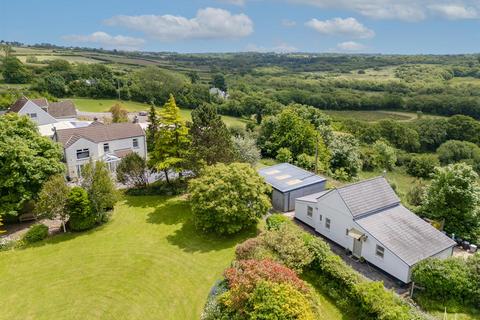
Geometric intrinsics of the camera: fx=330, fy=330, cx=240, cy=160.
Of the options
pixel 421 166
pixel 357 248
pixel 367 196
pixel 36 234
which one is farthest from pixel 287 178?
pixel 421 166

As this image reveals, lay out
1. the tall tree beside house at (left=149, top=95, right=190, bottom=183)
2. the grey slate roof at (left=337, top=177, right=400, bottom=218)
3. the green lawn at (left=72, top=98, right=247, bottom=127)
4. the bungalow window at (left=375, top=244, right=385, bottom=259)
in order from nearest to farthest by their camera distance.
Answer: the bungalow window at (left=375, top=244, right=385, bottom=259), the grey slate roof at (left=337, top=177, right=400, bottom=218), the tall tree beside house at (left=149, top=95, right=190, bottom=183), the green lawn at (left=72, top=98, right=247, bottom=127)

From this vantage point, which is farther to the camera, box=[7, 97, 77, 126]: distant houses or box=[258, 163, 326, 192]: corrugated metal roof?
box=[7, 97, 77, 126]: distant houses

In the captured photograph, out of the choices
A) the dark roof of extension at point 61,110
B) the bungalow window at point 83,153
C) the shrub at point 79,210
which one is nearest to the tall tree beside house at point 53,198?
the shrub at point 79,210

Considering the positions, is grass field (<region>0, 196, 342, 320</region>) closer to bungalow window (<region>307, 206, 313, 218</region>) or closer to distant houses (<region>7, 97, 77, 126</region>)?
bungalow window (<region>307, 206, 313, 218</region>)

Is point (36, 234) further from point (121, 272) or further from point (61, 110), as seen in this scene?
point (61, 110)

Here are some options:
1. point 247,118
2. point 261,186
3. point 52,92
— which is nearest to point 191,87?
point 247,118

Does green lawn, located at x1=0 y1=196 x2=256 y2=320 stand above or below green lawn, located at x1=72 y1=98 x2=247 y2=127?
below

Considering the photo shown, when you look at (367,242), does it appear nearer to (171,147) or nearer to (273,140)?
(171,147)

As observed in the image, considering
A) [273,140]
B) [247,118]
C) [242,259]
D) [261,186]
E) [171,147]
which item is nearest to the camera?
[242,259]

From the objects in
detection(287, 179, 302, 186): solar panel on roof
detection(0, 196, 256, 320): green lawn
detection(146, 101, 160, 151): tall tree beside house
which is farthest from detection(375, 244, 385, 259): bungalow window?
detection(146, 101, 160, 151): tall tree beside house
